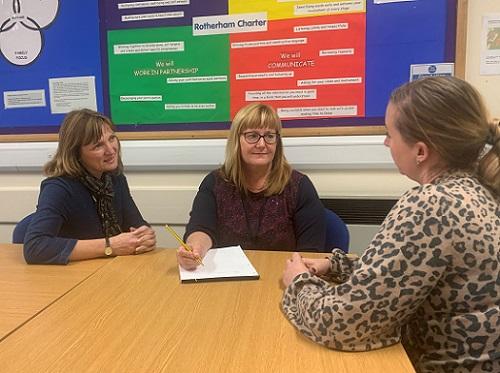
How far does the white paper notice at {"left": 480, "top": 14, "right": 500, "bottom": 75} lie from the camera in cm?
213

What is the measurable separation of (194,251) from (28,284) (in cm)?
53

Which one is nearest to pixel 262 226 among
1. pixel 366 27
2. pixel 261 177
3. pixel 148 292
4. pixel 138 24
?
pixel 261 177

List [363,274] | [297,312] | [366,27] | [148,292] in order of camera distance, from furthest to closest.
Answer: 1. [366,27]
2. [148,292]
3. [297,312]
4. [363,274]

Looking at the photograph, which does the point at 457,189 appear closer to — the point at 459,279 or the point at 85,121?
the point at 459,279

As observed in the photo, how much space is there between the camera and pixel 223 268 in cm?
145

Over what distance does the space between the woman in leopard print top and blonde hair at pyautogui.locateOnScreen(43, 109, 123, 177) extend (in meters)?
1.19

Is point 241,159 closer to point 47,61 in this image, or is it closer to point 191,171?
point 191,171

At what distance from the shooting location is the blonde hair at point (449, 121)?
937 mm

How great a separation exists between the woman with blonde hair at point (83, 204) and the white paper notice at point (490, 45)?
1795mm

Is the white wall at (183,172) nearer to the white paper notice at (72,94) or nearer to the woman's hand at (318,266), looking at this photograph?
the white paper notice at (72,94)

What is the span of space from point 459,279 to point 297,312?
376mm

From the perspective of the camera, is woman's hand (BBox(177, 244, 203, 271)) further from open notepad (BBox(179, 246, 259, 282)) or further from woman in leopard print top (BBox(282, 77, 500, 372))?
woman in leopard print top (BBox(282, 77, 500, 372))

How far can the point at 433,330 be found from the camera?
98 centimetres

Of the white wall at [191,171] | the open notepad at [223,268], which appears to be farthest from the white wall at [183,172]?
the open notepad at [223,268]
